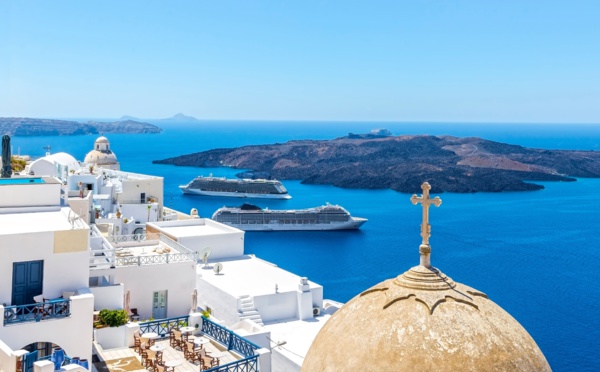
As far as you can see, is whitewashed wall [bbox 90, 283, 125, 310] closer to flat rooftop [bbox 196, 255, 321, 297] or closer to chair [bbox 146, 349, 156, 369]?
chair [bbox 146, 349, 156, 369]

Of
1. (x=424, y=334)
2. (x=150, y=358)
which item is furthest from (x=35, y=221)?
(x=424, y=334)

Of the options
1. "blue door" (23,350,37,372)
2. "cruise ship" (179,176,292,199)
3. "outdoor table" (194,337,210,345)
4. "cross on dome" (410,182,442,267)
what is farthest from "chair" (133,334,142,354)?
"cruise ship" (179,176,292,199)

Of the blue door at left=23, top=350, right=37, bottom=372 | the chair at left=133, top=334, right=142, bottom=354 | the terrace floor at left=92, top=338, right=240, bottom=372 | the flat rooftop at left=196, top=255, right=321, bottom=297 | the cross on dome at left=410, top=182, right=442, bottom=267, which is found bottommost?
the flat rooftop at left=196, top=255, right=321, bottom=297

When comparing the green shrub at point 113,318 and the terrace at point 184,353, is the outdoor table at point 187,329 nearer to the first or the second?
the terrace at point 184,353

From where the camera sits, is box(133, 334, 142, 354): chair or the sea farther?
the sea

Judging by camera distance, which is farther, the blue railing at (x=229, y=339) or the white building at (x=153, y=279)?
the white building at (x=153, y=279)

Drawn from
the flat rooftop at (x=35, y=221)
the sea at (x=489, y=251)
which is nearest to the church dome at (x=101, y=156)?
the sea at (x=489, y=251)
